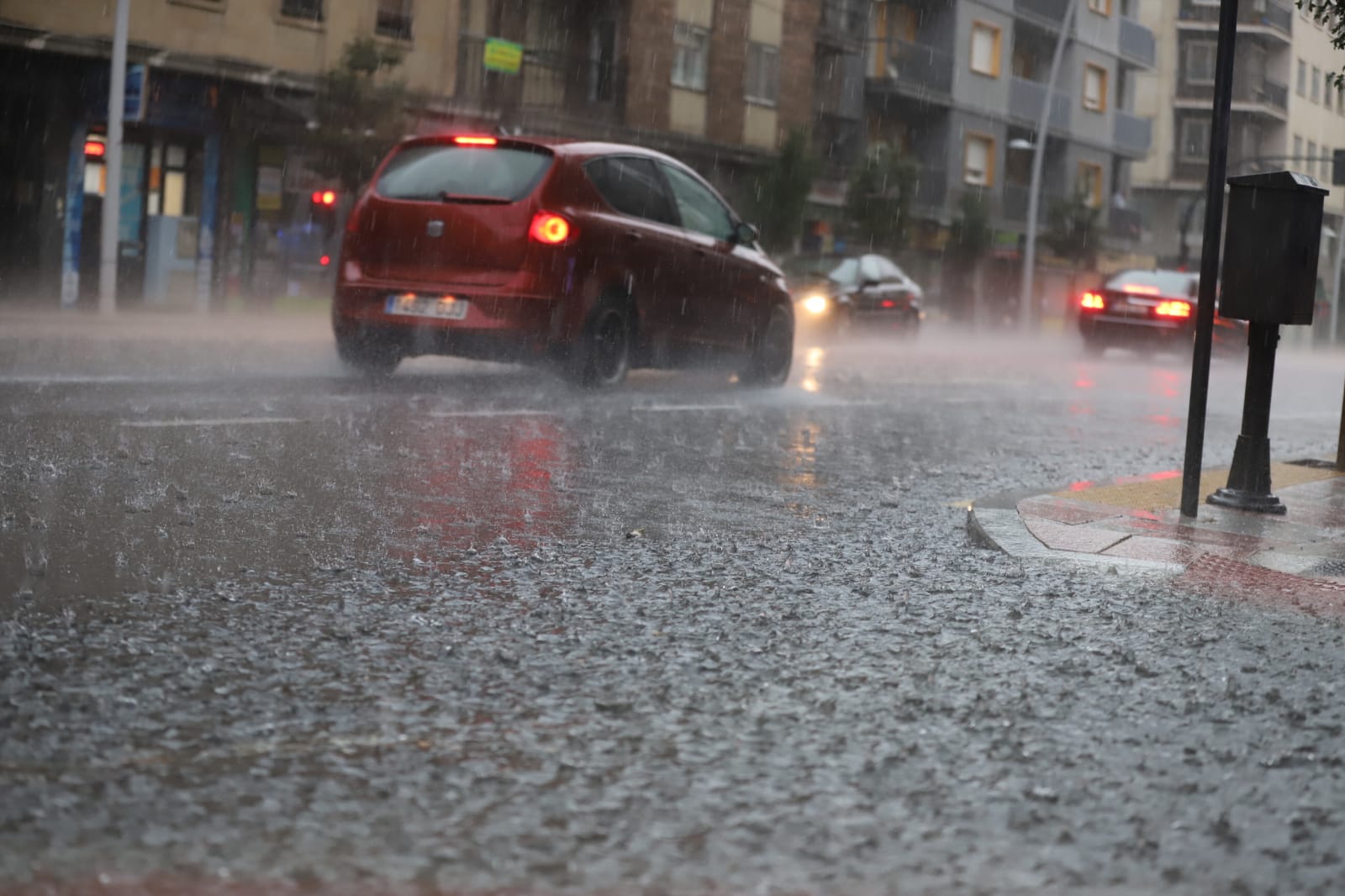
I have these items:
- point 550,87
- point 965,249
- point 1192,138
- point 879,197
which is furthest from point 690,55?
point 1192,138

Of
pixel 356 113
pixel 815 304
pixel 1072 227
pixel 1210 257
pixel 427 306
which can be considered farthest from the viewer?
pixel 1072 227

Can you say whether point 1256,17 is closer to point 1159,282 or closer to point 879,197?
point 879,197

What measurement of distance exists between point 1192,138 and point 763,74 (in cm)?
3556

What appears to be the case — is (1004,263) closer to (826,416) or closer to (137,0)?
(137,0)

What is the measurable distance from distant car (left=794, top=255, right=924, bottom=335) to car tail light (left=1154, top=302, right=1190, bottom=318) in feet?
15.8

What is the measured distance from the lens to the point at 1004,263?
180 feet

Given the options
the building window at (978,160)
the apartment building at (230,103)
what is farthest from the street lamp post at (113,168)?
the building window at (978,160)

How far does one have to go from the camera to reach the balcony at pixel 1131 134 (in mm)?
61156

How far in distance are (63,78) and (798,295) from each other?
10962 millimetres

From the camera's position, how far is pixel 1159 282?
82.8 ft

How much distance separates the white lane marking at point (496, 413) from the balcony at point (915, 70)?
125 feet

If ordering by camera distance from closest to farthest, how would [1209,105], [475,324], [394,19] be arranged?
[475,324] → [394,19] → [1209,105]

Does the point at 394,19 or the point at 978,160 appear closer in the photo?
the point at 394,19

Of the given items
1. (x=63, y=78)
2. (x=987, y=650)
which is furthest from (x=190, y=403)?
(x=63, y=78)
